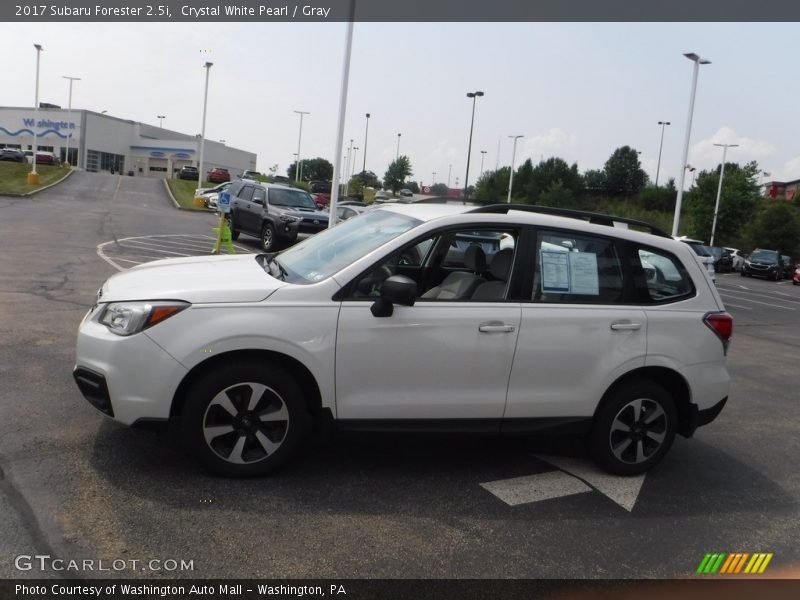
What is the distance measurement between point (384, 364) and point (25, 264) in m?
9.97

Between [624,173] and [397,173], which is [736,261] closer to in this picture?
[397,173]

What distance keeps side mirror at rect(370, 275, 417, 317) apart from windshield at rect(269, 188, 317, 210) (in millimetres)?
15652

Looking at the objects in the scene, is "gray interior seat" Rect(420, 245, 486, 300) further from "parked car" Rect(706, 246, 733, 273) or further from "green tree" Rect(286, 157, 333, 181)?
"green tree" Rect(286, 157, 333, 181)

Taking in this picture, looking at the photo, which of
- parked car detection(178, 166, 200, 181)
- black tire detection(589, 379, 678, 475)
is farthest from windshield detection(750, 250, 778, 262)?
parked car detection(178, 166, 200, 181)

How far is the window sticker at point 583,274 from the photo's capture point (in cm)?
459

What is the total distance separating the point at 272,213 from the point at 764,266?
31.8m

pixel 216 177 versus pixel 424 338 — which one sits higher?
pixel 216 177

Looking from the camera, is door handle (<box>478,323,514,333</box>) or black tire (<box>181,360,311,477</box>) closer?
black tire (<box>181,360,311,477</box>)

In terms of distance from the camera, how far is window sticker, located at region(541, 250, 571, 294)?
453cm

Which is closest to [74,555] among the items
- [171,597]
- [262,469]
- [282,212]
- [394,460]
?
[171,597]

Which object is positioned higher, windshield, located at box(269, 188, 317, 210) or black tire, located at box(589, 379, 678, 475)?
windshield, located at box(269, 188, 317, 210)

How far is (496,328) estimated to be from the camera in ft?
14.1

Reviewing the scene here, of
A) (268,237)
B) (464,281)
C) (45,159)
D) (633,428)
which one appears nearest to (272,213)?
(268,237)

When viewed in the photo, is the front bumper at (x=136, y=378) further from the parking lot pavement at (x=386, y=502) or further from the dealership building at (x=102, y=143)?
the dealership building at (x=102, y=143)
